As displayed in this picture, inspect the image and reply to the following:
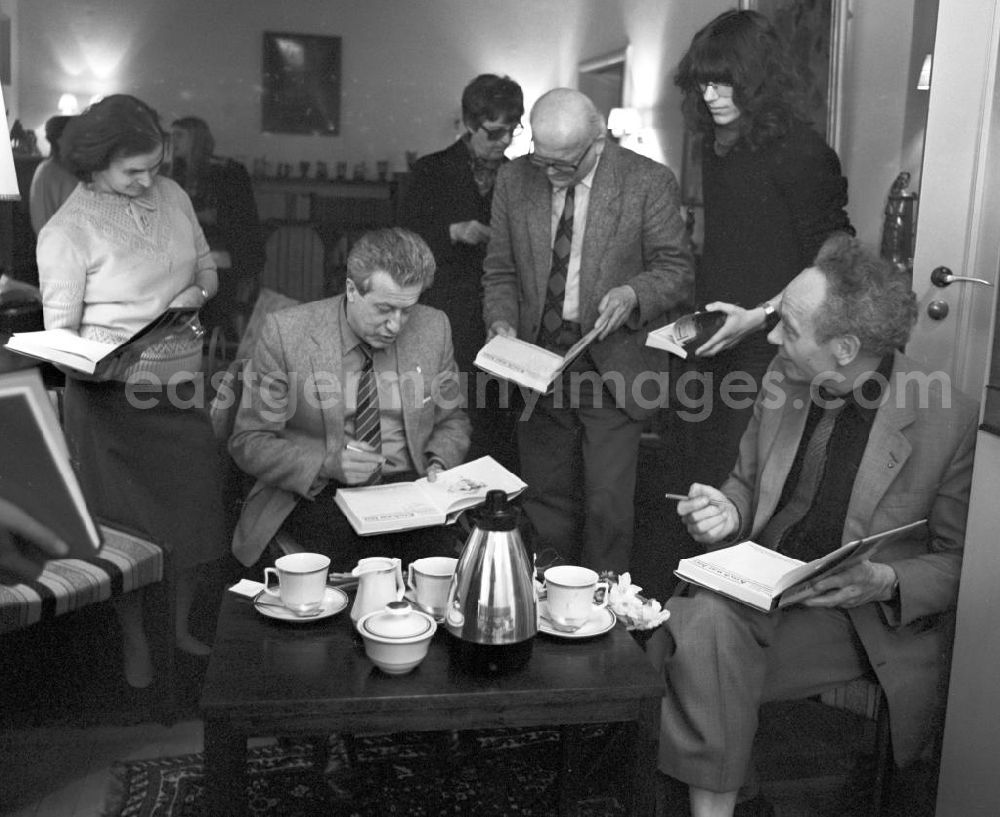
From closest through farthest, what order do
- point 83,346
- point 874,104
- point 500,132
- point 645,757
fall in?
1. point 645,757
2. point 83,346
3. point 500,132
4. point 874,104

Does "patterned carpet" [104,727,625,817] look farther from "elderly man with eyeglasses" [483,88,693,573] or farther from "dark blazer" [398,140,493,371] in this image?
"dark blazer" [398,140,493,371]

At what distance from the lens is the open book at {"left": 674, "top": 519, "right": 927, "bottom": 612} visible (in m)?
1.78

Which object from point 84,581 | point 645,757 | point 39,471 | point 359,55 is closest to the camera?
point 39,471

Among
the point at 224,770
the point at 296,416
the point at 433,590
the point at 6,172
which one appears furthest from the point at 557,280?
the point at 224,770

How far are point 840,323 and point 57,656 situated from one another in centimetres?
201

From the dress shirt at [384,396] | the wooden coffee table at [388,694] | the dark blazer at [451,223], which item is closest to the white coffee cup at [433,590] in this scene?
the wooden coffee table at [388,694]

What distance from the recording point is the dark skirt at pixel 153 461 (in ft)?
8.39

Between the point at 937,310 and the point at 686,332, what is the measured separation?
635 millimetres

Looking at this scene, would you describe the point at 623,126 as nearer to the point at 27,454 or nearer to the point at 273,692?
the point at 273,692

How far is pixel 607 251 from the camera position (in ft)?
9.30

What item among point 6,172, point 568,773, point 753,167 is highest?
point 753,167

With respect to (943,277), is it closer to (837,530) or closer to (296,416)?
(837,530)

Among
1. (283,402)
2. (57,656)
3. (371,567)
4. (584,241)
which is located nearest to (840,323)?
(584,241)

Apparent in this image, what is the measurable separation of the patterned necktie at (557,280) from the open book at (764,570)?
0.92 meters
